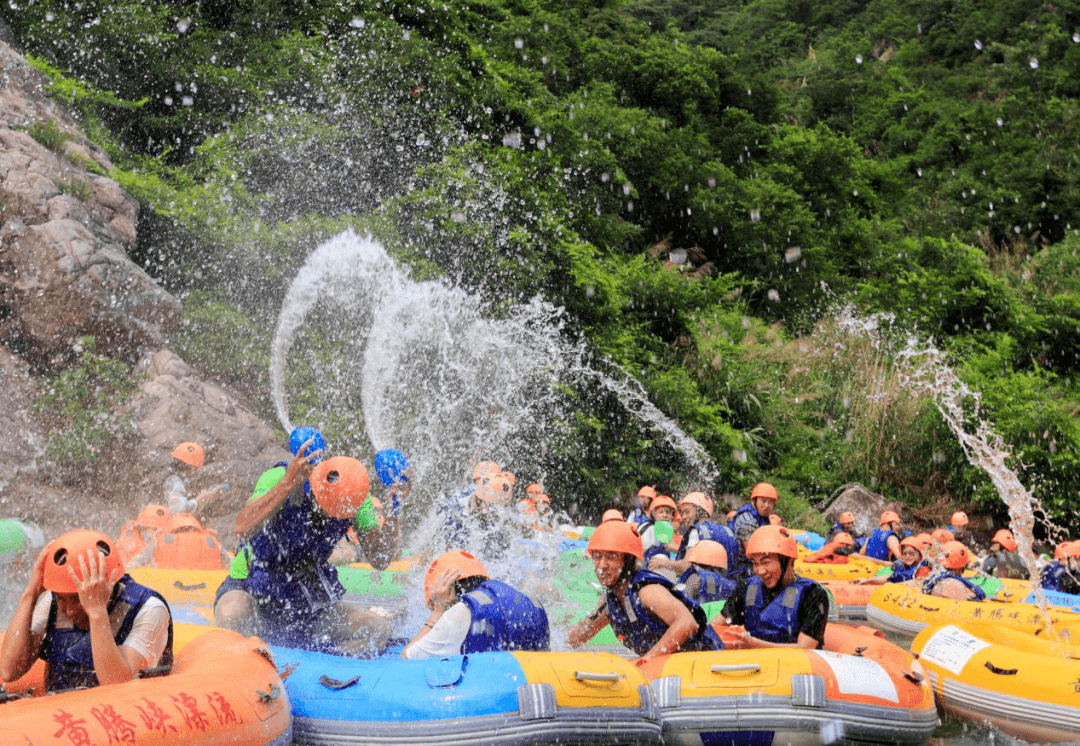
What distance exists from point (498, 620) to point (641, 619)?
0.93m

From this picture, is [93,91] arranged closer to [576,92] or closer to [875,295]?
[576,92]

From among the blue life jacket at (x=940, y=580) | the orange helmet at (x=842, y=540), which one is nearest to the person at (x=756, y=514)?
the blue life jacket at (x=940, y=580)

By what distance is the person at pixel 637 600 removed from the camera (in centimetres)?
579

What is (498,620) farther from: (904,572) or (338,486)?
(904,572)

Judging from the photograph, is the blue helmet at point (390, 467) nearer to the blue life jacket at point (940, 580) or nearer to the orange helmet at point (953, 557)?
the blue life jacket at point (940, 580)

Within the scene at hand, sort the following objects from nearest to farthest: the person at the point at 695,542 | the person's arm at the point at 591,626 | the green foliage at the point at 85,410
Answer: the person's arm at the point at 591,626
the person at the point at 695,542
the green foliage at the point at 85,410

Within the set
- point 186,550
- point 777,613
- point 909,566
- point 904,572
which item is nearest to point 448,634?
point 777,613

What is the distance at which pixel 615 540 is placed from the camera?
577 cm

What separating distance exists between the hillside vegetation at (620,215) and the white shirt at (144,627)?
10831 mm

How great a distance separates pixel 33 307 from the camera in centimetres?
1309

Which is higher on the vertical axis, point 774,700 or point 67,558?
point 67,558

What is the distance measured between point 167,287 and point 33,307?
2.75 m

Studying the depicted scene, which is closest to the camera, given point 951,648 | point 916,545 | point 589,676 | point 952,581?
point 589,676

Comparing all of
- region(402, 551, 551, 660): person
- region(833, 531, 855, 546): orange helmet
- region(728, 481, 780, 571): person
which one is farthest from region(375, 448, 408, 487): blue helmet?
region(833, 531, 855, 546): orange helmet
